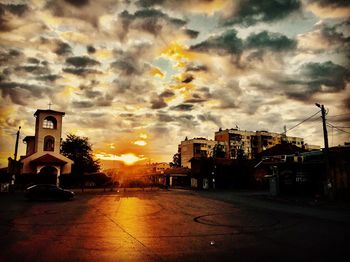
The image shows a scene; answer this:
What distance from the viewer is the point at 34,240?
1045 cm

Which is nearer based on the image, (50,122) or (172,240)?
(172,240)

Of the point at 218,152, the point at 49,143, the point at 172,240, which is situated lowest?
the point at 172,240

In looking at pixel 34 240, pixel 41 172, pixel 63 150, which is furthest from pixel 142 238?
pixel 63 150

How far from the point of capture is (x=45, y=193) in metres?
28.8

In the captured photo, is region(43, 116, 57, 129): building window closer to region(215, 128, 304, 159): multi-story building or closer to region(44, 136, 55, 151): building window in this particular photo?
region(44, 136, 55, 151): building window

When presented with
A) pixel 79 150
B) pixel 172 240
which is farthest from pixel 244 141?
pixel 172 240

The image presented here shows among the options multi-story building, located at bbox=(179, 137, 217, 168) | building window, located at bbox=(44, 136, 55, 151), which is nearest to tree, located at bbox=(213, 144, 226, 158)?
multi-story building, located at bbox=(179, 137, 217, 168)

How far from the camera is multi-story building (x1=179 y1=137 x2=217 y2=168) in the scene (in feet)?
358

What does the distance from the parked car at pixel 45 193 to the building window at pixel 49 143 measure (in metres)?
25.9

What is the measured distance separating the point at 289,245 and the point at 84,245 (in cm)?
658

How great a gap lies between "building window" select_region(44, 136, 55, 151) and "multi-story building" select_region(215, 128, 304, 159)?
66.4 m

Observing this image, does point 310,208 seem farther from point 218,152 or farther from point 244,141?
point 244,141

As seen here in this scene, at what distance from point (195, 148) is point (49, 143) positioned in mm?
62764

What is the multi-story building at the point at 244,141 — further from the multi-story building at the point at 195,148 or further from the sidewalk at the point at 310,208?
the sidewalk at the point at 310,208
